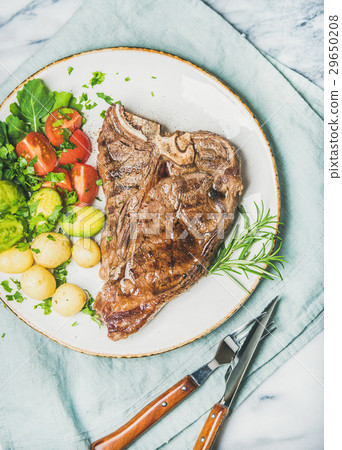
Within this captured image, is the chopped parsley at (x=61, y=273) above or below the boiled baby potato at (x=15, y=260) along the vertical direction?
above

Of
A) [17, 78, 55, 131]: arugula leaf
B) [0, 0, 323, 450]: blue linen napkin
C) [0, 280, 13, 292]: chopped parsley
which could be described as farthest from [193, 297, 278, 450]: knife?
[17, 78, 55, 131]: arugula leaf

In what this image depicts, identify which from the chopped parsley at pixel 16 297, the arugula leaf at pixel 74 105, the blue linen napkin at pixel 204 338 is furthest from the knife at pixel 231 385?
the arugula leaf at pixel 74 105

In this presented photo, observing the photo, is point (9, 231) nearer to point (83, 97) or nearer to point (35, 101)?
point (35, 101)

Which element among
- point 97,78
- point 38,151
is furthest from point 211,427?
point 97,78

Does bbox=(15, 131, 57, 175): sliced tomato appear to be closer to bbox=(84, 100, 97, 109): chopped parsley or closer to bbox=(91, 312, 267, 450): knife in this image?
bbox=(84, 100, 97, 109): chopped parsley

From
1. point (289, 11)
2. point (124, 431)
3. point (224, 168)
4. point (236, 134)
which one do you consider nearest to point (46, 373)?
point (124, 431)

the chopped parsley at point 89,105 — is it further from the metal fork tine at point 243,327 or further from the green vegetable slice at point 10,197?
the metal fork tine at point 243,327
